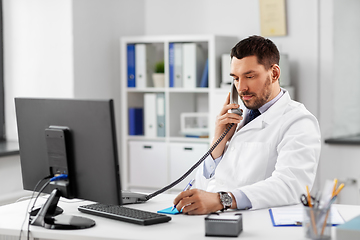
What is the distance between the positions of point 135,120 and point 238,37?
3.51 ft

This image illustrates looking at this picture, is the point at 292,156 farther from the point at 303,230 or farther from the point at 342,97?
the point at 342,97

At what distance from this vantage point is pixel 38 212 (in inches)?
72.9

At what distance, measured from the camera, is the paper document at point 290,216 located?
5.51ft

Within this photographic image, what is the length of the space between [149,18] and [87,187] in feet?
10.1

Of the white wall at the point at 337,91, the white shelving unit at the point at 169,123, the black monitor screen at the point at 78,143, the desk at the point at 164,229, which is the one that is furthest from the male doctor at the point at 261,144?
the white wall at the point at 337,91

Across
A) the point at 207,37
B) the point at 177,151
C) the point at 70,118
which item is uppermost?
the point at 207,37

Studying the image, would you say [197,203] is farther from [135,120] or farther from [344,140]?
[135,120]

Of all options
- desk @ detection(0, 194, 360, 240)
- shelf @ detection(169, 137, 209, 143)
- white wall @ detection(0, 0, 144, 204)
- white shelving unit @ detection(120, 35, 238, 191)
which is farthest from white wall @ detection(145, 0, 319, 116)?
desk @ detection(0, 194, 360, 240)

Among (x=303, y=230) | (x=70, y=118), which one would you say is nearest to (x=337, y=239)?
(x=303, y=230)

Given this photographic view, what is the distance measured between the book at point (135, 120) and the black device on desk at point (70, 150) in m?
2.31

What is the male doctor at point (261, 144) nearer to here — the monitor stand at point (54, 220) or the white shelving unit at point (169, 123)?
the monitor stand at point (54, 220)

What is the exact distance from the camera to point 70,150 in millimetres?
1771

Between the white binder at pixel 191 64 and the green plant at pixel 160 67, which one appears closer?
the white binder at pixel 191 64

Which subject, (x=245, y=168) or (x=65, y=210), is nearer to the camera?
(x=65, y=210)
